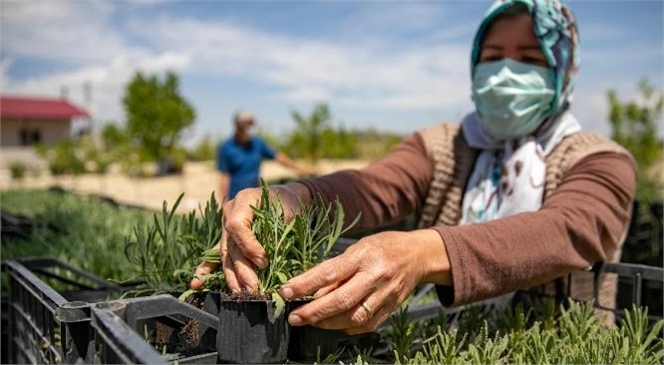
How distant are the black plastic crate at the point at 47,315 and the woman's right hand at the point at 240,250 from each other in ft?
0.80

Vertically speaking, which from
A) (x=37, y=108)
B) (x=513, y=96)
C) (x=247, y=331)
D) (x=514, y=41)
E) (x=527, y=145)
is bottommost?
(x=247, y=331)

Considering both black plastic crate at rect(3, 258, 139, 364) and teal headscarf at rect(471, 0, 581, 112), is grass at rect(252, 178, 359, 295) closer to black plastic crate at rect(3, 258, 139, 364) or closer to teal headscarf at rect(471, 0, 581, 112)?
black plastic crate at rect(3, 258, 139, 364)

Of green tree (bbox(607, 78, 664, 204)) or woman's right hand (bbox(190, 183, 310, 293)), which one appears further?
green tree (bbox(607, 78, 664, 204))

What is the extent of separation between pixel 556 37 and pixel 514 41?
0.13m

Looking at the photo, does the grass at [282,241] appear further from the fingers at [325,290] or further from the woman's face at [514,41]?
the woman's face at [514,41]

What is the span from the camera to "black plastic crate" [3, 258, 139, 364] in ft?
3.06

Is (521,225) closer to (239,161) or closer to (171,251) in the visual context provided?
(171,251)

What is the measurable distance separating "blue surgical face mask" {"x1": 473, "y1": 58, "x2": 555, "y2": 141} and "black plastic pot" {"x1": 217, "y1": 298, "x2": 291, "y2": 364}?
1.22 meters

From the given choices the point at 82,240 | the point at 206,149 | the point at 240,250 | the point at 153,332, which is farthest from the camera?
the point at 206,149

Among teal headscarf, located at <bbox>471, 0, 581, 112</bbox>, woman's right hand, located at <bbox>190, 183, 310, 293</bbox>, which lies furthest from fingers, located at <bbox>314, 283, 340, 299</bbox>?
teal headscarf, located at <bbox>471, 0, 581, 112</bbox>

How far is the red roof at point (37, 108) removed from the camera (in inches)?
1330

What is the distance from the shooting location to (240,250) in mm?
1089

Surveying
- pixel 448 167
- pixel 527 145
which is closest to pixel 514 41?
pixel 527 145

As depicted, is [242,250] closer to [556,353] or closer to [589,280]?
[556,353]
